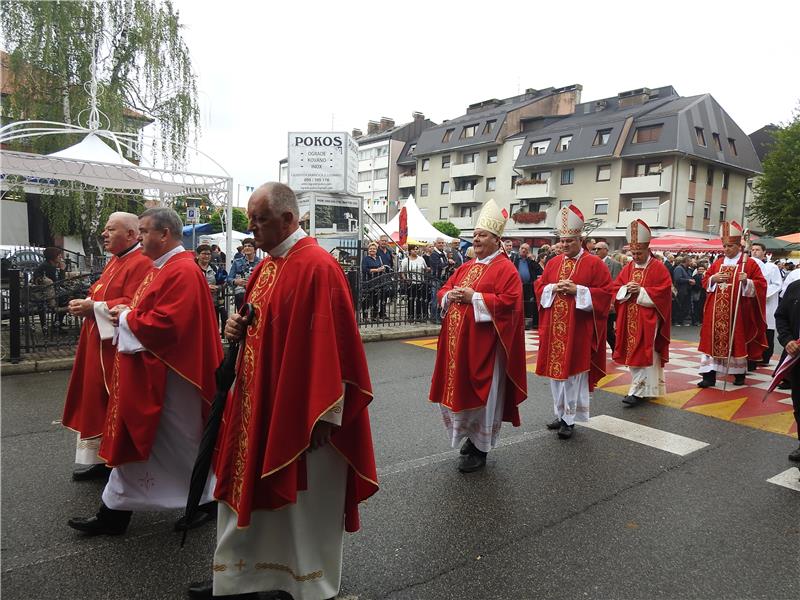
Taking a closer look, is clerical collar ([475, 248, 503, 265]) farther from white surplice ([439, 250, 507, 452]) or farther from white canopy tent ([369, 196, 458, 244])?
white canopy tent ([369, 196, 458, 244])

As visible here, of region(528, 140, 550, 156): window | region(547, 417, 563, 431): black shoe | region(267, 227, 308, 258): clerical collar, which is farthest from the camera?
region(528, 140, 550, 156): window

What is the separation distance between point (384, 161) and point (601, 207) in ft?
96.7

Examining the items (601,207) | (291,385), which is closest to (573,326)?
(291,385)

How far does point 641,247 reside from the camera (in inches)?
279

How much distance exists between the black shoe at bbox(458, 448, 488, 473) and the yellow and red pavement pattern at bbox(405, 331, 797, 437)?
9.66 feet

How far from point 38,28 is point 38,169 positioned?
9622 mm

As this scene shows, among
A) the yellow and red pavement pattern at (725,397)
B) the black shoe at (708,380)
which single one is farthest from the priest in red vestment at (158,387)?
the black shoe at (708,380)

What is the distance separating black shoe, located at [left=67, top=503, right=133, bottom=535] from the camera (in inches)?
132

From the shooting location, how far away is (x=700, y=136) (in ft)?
125

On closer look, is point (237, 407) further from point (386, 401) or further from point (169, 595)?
point (386, 401)

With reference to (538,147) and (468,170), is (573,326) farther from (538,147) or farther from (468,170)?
(468,170)

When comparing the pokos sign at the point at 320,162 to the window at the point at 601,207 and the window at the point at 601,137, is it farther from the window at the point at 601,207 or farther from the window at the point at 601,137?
the window at the point at 601,137

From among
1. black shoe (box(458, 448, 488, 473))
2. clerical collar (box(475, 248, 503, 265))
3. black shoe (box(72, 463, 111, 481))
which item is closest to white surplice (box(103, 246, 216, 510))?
black shoe (box(72, 463, 111, 481))

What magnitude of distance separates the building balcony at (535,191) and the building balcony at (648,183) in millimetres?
5471
